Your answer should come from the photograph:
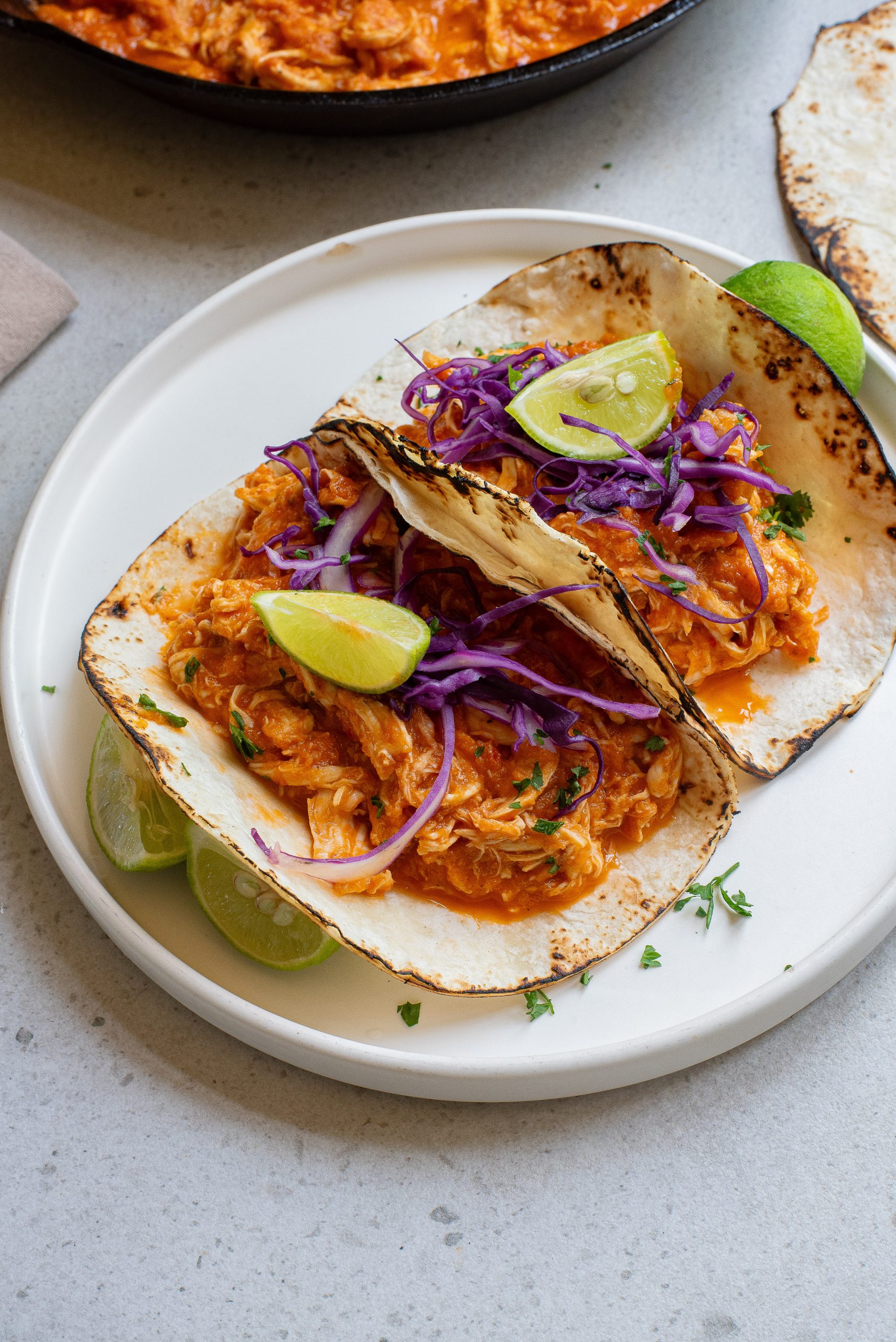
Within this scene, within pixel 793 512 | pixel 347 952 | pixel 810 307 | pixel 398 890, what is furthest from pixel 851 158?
pixel 347 952

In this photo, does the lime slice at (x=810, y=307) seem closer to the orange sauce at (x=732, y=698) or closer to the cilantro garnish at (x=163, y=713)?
the orange sauce at (x=732, y=698)

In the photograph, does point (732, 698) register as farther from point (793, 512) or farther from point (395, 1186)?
point (395, 1186)

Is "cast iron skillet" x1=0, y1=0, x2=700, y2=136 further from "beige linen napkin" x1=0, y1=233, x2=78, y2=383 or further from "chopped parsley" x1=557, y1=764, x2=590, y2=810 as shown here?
"chopped parsley" x1=557, y1=764, x2=590, y2=810

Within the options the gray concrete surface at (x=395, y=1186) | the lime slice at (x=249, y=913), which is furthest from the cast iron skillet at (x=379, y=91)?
the lime slice at (x=249, y=913)

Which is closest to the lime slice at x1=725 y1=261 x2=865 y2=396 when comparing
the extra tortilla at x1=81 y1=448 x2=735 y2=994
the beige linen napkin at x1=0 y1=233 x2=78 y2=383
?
the extra tortilla at x1=81 y1=448 x2=735 y2=994

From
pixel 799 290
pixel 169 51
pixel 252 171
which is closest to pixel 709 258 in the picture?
pixel 799 290

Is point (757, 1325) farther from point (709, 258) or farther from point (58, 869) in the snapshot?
point (709, 258)
